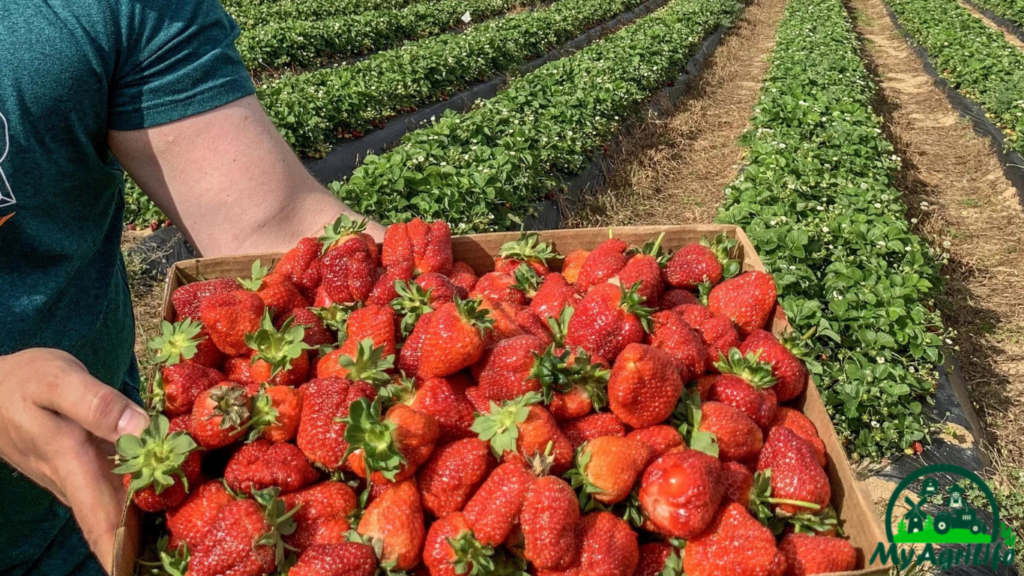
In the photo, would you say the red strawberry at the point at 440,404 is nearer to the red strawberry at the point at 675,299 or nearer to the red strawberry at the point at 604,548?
the red strawberry at the point at 604,548

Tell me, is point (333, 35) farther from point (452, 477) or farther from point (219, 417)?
point (452, 477)

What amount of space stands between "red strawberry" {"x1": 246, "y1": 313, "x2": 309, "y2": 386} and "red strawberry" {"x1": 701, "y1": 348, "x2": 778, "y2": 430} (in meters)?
1.00

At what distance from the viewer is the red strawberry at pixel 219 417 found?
133 centimetres

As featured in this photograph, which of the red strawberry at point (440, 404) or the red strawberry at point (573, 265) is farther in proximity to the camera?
the red strawberry at point (573, 265)

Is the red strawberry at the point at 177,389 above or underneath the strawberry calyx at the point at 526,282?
above

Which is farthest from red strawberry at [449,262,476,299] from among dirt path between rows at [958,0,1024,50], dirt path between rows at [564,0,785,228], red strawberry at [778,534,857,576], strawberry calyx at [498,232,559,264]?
dirt path between rows at [958,0,1024,50]

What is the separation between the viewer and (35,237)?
1.72m

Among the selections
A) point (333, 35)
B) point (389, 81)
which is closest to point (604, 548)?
point (389, 81)

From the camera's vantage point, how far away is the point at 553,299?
180 centimetres

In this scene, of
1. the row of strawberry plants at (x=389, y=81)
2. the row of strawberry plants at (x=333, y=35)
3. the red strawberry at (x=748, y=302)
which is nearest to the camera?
the red strawberry at (x=748, y=302)

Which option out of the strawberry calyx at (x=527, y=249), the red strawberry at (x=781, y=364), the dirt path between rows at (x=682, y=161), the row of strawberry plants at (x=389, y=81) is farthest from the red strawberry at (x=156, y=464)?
the row of strawberry plants at (x=389, y=81)

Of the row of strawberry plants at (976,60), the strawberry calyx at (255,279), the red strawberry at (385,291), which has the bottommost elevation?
the row of strawberry plants at (976,60)

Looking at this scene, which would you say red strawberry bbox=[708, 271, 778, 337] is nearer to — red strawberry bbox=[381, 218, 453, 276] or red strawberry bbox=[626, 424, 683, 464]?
red strawberry bbox=[626, 424, 683, 464]

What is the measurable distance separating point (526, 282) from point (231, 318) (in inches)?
31.5
